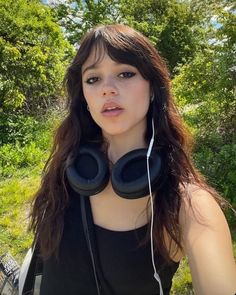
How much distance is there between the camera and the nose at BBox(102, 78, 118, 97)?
66.8 inches

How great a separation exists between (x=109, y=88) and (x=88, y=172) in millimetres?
364

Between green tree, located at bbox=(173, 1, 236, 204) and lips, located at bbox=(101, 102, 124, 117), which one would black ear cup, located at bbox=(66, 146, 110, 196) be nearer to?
lips, located at bbox=(101, 102, 124, 117)

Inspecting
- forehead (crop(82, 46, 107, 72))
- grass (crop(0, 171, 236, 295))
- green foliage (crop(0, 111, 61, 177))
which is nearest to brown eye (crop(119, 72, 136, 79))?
forehead (crop(82, 46, 107, 72))

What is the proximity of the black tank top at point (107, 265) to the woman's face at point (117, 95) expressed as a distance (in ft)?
1.43

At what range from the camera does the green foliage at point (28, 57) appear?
28.5 feet

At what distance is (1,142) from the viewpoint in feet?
25.0

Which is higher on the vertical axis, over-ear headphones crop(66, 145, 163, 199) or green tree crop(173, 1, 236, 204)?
green tree crop(173, 1, 236, 204)

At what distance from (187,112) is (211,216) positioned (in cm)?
597

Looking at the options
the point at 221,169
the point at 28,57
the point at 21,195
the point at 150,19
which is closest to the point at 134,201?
the point at 221,169

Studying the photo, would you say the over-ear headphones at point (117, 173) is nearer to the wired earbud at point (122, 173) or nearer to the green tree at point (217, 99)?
the wired earbud at point (122, 173)

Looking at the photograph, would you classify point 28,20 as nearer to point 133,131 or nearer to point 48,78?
point 48,78

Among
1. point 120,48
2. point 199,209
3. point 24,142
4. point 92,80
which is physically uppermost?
point 24,142

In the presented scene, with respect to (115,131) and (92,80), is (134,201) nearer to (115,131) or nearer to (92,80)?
(115,131)

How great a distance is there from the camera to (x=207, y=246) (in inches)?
54.4
